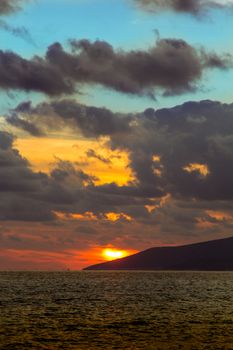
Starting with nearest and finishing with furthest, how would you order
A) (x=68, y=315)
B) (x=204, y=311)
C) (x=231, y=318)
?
(x=231, y=318)
(x=68, y=315)
(x=204, y=311)

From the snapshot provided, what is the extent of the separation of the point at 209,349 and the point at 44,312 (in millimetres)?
44233

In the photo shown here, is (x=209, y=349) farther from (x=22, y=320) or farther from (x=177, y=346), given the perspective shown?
(x=22, y=320)

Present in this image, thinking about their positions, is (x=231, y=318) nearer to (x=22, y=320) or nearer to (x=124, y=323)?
(x=124, y=323)

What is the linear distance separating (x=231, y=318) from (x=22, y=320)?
2909cm

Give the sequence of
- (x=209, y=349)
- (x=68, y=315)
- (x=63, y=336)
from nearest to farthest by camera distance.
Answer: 1. (x=209, y=349)
2. (x=63, y=336)
3. (x=68, y=315)

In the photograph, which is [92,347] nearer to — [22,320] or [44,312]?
[22,320]

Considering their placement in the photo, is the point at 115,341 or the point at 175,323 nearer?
the point at 115,341

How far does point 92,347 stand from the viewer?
54.7 meters

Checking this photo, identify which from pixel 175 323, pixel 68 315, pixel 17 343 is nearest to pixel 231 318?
pixel 175 323

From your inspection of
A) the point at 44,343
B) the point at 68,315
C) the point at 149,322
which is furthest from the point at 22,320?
the point at 44,343

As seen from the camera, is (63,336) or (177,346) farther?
(63,336)

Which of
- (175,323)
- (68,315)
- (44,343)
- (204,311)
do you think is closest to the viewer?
(44,343)

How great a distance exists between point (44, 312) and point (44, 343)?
35.8 metres

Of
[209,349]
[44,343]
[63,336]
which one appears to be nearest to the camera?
[209,349]
